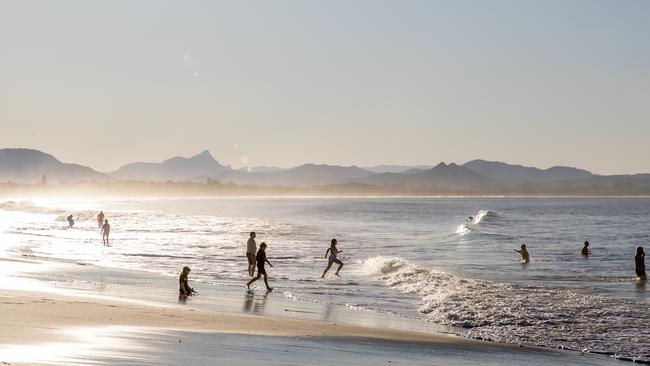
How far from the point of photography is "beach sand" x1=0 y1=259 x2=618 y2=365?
10.2 metres

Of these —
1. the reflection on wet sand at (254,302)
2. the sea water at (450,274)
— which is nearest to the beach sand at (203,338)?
the reflection on wet sand at (254,302)

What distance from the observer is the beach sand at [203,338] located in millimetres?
10172

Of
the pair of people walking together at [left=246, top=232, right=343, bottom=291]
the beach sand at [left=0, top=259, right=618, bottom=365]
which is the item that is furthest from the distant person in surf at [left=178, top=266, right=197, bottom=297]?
the pair of people walking together at [left=246, top=232, right=343, bottom=291]

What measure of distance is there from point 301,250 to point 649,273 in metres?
18.4

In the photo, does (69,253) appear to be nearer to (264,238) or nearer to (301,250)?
(301,250)

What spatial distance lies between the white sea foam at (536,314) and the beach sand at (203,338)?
1143 mm

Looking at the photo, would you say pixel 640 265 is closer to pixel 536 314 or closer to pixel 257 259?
pixel 536 314

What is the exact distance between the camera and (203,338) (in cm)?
1230

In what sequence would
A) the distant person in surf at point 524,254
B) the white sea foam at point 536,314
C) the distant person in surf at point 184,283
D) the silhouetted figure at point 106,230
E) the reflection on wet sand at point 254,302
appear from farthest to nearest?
the silhouetted figure at point 106,230, the distant person in surf at point 524,254, the distant person in surf at point 184,283, the reflection on wet sand at point 254,302, the white sea foam at point 536,314

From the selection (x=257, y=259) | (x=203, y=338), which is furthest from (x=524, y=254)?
(x=203, y=338)

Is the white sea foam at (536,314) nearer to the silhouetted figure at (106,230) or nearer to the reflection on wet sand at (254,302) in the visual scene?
the reflection on wet sand at (254,302)

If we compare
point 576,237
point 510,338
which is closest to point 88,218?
point 576,237

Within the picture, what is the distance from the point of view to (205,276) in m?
27.0

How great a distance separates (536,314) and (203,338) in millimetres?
9677
